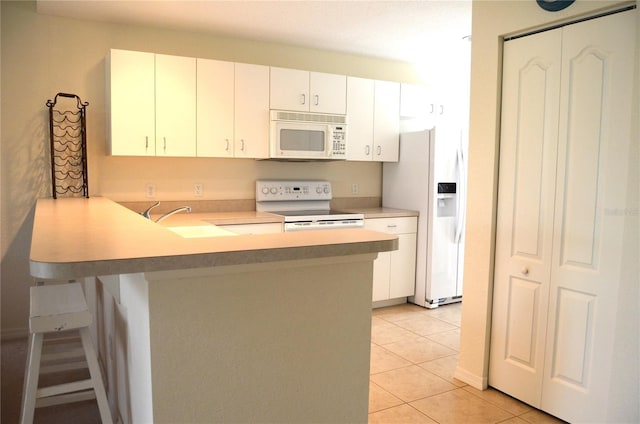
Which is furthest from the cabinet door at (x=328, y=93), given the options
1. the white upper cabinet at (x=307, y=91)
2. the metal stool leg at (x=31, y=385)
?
the metal stool leg at (x=31, y=385)

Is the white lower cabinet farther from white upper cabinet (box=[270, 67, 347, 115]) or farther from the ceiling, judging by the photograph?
the ceiling

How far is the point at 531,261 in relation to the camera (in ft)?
8.79

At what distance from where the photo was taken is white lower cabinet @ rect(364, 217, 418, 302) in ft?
14.8

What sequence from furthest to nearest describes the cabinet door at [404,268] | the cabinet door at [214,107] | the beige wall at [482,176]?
the cabinet door at [404,268], the cabinet door at [214,107], the beige wall at [482,176]

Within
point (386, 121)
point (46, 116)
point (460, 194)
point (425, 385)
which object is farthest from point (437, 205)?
point (46, 116)

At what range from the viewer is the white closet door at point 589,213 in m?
2.26

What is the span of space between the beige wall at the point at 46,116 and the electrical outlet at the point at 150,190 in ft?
0.10

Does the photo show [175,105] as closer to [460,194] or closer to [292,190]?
[292,190]

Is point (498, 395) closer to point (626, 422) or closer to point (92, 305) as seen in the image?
point (626, 422)

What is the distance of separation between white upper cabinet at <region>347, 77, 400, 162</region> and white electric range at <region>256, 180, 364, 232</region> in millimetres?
478

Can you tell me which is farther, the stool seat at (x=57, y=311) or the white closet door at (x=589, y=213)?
the white closet door at (x=589, y=213)

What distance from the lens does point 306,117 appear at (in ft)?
14.1

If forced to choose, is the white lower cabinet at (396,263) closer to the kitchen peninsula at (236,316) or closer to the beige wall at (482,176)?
the beige wall at (482,176)

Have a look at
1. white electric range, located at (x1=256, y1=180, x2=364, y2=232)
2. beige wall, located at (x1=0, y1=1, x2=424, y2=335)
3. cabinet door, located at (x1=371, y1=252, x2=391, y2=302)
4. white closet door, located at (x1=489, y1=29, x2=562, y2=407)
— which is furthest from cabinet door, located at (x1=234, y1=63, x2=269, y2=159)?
white closet door, located at (x1=489, y1=29, x2=562, y2=407)
